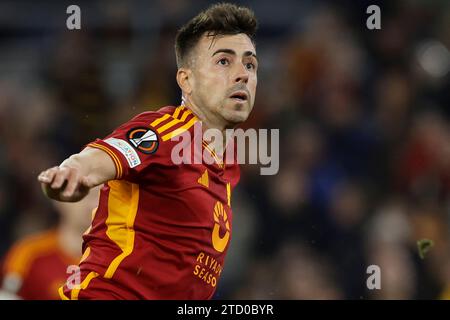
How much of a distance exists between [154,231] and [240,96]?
2.57ft

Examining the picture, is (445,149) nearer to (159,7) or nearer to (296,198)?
(296,198)

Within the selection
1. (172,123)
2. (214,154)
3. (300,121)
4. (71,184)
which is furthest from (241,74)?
(300,121)

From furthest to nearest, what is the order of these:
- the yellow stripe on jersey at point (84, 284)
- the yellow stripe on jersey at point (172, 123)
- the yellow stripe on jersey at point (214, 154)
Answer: the yellow stripe on jersey at point (214, 154) → the yellow stripe on jersey at point (84, 284) → the yellow stripe on jersey at point (172, 123)

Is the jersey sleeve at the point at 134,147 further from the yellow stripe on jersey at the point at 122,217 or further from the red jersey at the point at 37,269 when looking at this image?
the red jersey at the point at 37,269

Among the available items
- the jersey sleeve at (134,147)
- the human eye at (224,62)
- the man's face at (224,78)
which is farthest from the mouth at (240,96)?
the jersey sleeve at (134,147)

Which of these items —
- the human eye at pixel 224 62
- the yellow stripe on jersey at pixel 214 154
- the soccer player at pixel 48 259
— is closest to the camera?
the yellow stripe on jersey at pixel 214 154

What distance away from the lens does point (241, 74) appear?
4.06 metres

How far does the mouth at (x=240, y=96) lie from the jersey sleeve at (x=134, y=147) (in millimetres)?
535

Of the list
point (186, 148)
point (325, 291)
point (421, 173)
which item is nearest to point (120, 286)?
point (186, 148)

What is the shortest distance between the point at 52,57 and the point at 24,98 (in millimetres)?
504

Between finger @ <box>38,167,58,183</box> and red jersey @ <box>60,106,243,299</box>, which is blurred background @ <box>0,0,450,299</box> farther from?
finger @ <box>38,167,58,183</box>

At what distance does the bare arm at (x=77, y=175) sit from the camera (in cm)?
301

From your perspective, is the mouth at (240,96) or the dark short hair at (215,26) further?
the dark short hair at (215,26)

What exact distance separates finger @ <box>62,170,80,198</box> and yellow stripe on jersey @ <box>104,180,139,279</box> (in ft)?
2.07
